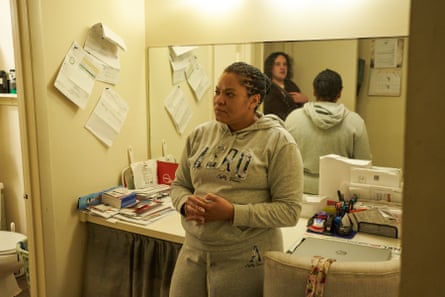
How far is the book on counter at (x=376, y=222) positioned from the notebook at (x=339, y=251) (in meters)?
0.17

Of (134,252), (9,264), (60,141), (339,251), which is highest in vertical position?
(60,141)

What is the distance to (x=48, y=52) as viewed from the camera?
1910mm

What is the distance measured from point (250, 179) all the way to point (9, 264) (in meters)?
1.91

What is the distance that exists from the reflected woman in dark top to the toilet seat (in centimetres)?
180

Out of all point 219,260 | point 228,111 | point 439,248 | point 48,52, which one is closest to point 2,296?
point 48,52

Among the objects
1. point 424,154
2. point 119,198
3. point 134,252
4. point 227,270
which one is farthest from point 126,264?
point 424,154

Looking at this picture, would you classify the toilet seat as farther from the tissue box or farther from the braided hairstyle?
the braided hairstyle

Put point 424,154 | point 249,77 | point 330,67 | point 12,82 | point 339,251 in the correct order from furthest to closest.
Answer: point 12,82, point 330,67, point 339,251, point 249,77, point 424,154

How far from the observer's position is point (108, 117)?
7.39 feet

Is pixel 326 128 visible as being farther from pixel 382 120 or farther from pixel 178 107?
pixel 178 107

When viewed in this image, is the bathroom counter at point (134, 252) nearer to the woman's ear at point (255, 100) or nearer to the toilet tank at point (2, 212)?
the woman's ear at point (255, 100)

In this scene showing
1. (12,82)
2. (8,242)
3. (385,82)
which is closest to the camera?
(385,82)

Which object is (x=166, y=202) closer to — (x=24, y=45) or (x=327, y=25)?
(x=24, y=45)

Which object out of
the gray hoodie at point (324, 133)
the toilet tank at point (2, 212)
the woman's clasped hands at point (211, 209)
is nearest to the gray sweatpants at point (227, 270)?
the woman's clasped hands at point (211, 209)
